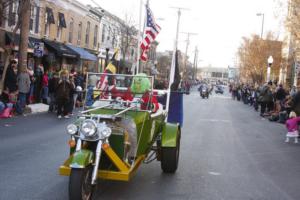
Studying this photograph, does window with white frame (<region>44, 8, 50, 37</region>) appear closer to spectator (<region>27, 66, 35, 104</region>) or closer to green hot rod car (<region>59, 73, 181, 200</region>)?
spectator (<region>27, 66, 35, 104</region>)

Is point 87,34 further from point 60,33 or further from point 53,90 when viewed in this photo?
point 53,90

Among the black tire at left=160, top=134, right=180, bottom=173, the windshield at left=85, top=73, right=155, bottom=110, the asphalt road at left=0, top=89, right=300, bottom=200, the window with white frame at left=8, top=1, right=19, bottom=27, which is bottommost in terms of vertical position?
the asphalt road at left=0, top=89, right=300, bottom=200

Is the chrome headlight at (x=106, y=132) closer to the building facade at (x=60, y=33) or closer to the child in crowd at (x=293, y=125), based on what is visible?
the child in crowd at (x=293, y=125)

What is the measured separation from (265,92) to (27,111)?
12.6 meters

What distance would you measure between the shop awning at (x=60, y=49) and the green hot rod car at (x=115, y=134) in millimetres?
21850

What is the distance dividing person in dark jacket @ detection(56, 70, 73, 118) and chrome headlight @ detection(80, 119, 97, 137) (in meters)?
10.9

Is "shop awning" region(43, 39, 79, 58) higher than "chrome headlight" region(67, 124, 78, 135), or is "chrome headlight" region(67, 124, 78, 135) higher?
"shop awning" region(43, 39, 79, 58)

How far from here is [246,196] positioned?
270 inches

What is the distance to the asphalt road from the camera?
670 cm

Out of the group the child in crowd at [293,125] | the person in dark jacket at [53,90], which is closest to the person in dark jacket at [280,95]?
the child in crowd at [293,125]

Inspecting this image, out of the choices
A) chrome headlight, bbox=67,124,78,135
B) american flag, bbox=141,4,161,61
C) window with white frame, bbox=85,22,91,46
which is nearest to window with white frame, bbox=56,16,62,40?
window with white frame, bbox=85,22,91,46

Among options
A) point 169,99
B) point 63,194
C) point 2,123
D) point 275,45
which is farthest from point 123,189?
point 275,45

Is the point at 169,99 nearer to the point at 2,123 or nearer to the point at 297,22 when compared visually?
the point at 2,123

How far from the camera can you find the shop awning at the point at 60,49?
29531mm
